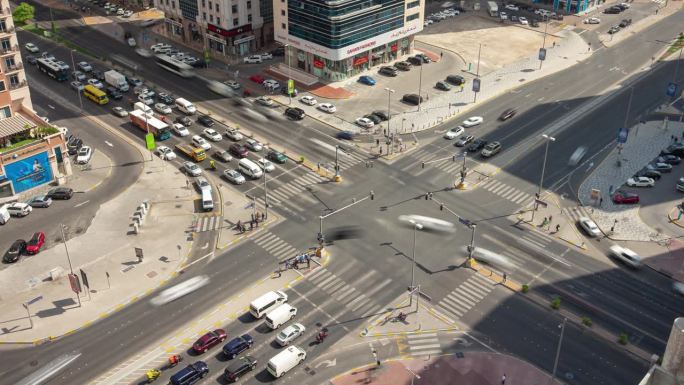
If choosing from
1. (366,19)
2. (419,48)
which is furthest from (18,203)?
(419,48)

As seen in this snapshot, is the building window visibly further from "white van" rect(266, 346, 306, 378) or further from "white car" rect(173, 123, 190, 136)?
"white van" rect(266, 346, 306, 378)

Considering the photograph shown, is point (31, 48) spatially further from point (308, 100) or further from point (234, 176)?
point (234, 176)

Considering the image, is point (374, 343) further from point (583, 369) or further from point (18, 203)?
point (18, 203)

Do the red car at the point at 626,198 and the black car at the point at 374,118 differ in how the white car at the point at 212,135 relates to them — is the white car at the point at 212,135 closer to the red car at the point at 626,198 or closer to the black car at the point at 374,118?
the black car at the point at 374,118

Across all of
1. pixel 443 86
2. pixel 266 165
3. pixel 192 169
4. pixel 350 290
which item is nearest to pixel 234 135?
pixel 266 165

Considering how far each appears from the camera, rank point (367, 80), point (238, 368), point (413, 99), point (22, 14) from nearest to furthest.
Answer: point (238, 368) → point (413, 99) → point (367, 80) → point (22, 14)

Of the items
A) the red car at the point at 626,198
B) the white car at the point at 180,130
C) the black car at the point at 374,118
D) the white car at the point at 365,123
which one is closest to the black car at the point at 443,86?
the black car at the point at 374,118
